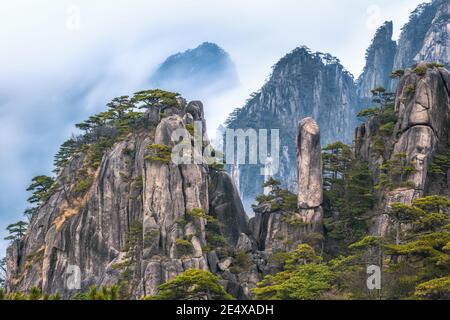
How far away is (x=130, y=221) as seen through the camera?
55.9 meters

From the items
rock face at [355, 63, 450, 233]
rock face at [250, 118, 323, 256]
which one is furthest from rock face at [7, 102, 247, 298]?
rock face at [355, 63, 450, 233]

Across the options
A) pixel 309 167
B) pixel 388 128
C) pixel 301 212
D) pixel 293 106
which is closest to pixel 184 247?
pixel 301 212

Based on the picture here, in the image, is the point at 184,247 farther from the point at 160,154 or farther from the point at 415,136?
the point at 415,136

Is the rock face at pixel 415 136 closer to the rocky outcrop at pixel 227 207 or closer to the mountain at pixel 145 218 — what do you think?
the mountain at pixel 145 218

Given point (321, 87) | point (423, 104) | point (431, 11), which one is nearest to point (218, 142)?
point (321, 87)

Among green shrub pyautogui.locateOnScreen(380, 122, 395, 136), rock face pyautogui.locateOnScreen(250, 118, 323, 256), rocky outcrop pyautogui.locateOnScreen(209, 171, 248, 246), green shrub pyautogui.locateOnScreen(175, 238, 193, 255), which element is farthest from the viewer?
rocky outcrop pyautogui.locateOnScreen(209, 171, 248, 246)

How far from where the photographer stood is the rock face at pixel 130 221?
50.5m

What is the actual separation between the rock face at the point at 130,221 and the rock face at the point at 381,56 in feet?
274

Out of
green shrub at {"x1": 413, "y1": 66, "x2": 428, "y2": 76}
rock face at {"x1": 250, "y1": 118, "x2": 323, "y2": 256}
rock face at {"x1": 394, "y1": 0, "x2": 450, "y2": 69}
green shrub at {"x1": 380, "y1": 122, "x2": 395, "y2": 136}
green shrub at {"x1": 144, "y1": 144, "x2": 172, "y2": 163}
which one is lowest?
rock face at {"x1": 250, "y1": 118, "x2": 323, "y2": 256}

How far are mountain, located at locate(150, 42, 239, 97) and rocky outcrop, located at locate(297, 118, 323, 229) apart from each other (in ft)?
338

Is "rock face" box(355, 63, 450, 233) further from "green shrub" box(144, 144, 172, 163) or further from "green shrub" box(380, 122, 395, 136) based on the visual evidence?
"green shrub" box(144, 144, 172, 163)

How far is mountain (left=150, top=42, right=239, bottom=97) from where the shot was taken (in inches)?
6304

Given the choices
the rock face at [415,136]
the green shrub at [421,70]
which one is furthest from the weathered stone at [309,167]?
the green shrub at [421,70]

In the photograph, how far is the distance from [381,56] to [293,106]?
75.6 feet
